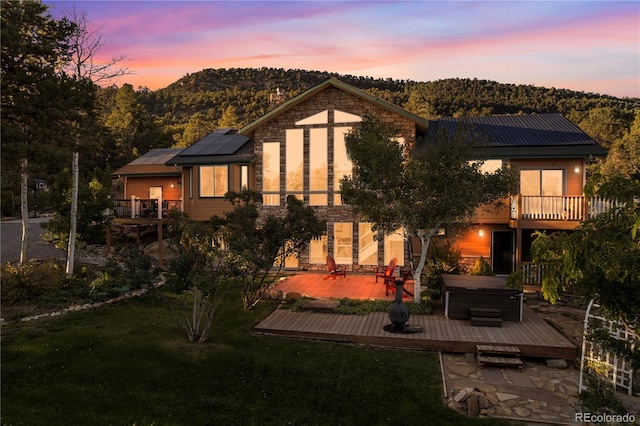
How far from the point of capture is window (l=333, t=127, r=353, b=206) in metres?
18.0

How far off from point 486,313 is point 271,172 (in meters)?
11.7

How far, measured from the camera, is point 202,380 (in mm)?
7555

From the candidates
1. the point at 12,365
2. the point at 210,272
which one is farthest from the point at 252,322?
the point at 12,365

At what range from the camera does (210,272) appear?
9.21 m

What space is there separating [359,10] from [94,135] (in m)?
12.6

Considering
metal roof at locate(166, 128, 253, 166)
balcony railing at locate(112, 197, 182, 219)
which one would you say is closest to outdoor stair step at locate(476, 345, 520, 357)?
metal roof at locate(166, 128, 253, 166)

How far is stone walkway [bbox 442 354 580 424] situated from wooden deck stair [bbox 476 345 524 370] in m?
0.14

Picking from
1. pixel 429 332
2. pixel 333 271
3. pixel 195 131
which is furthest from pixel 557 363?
pixel 195 131

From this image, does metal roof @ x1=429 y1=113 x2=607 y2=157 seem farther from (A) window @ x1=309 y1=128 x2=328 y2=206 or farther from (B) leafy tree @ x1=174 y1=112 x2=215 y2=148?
(B) leafy tree @ x1=174 y1=112 x2=215 y2=148

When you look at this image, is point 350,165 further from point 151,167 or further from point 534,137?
point 151,167

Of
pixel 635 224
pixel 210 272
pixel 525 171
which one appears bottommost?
pixel 210 272

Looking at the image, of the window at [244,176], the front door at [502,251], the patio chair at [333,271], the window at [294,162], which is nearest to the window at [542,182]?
the front door at [502,251]

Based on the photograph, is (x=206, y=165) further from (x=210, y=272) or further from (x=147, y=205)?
(x=210, y=272)

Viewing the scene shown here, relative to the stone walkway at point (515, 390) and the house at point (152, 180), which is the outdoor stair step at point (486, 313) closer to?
the stone walkway at point (515, 390)
